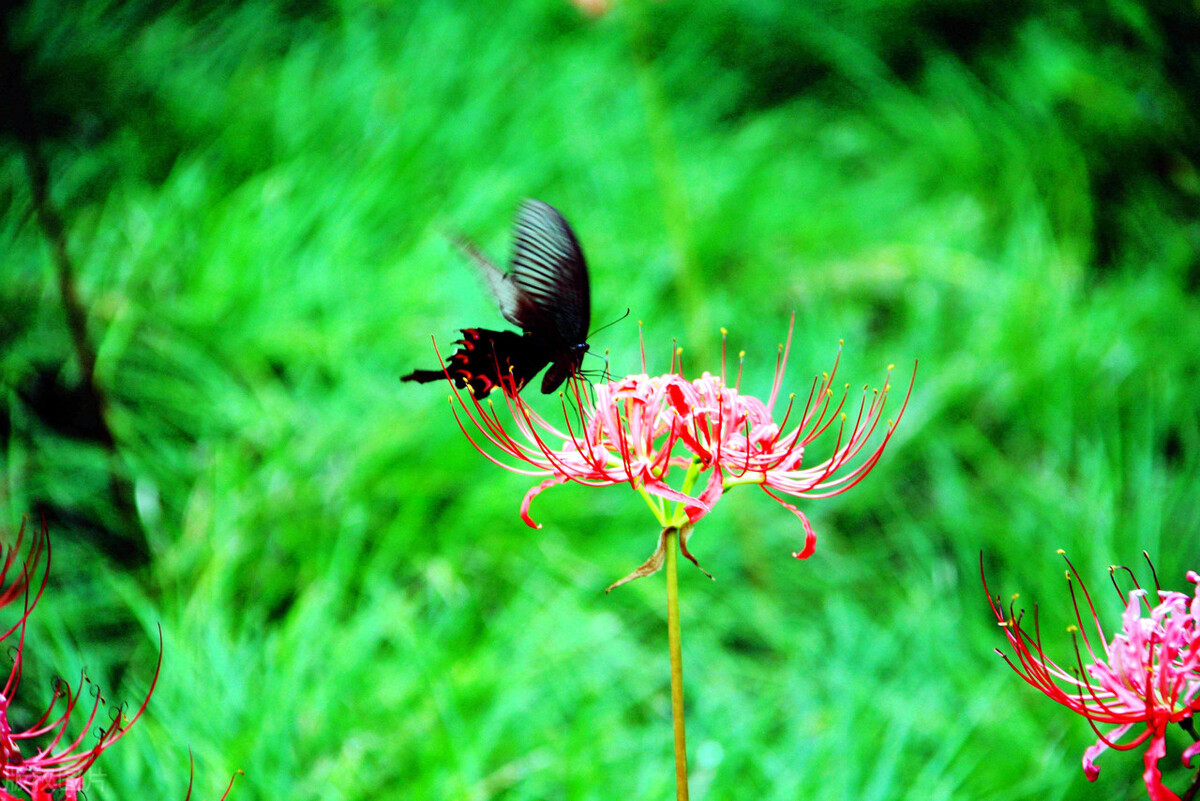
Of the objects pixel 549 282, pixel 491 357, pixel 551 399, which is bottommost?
pixel 551 399

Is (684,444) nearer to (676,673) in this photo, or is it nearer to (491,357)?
(676,673)

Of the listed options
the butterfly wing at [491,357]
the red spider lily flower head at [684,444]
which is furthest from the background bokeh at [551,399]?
the red spider lily flower head at [684,444]

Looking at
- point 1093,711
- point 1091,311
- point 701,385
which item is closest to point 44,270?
point 701,385

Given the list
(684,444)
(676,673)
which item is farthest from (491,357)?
(676,673)

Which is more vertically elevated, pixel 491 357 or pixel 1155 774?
pixel 1155 774

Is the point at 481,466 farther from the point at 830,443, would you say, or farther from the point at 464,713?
the point at 830,443

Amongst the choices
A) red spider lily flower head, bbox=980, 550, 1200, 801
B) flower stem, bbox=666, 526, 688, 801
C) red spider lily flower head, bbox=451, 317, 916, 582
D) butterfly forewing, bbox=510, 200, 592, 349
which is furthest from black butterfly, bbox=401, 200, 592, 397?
red spider lily flower head, bbox=980, 550, 1200, 801
